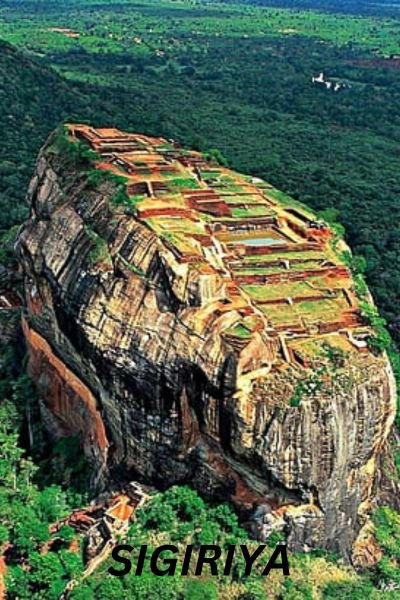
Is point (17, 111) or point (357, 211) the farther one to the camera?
point (17, 111)

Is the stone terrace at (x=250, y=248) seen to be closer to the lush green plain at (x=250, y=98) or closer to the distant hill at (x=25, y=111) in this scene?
the lush green plain at (x=250, y=98)

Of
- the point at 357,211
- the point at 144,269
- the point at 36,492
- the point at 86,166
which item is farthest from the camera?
the point at 357,211

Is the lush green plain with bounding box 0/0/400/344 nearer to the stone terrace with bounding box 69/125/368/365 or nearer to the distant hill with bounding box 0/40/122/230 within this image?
the distant hill with bounding box 0/40/122/230

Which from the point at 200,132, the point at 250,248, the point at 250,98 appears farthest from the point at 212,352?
the point at 250,98

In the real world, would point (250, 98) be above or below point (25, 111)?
below

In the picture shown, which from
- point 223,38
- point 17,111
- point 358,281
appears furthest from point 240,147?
Result: point 223,38

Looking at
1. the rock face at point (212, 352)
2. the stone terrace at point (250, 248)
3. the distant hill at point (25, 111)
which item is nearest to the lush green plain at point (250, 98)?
the distant hill at point (25, 111)

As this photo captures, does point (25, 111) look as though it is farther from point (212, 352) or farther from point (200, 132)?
point (212, 352)

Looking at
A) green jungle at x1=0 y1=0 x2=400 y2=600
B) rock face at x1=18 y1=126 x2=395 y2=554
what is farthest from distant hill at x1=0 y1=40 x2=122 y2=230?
rock face at x1=18 y1=126 x2=395 y2=554

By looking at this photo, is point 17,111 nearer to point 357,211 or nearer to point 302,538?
point 357,211
